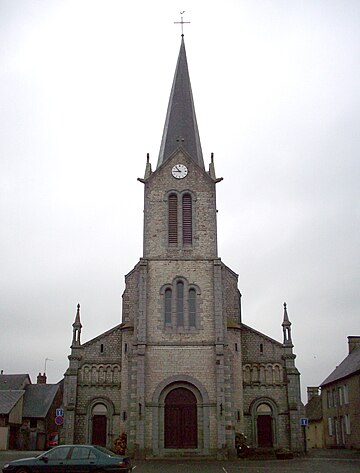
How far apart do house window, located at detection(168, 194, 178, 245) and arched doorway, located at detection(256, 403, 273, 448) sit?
12.7 meters

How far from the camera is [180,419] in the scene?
3397cm

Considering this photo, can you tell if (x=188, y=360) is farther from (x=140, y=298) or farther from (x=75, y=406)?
(x=75, y=406)

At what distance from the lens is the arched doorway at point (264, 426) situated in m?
38.3

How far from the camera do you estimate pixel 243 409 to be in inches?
1513

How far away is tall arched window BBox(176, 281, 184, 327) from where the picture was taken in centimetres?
3566

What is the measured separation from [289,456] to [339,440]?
17.9 m

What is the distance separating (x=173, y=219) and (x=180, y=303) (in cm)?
573

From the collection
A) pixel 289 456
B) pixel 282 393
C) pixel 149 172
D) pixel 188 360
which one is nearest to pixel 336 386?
pixel 282 393

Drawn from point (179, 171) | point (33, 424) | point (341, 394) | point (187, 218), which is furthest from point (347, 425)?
point (33, 424)

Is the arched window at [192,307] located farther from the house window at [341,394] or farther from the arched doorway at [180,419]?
the house window at [341,394]

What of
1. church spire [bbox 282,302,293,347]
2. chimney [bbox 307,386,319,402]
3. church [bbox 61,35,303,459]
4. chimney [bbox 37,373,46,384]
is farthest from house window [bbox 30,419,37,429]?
chimney [bbox 307,386,319,402]

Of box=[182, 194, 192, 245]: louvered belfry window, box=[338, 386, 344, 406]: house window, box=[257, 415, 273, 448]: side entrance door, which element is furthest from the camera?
box=[338, 386, 344, 406]: house window

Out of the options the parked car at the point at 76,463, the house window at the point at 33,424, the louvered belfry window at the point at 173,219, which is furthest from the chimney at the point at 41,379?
the parked car at the point at 76,463

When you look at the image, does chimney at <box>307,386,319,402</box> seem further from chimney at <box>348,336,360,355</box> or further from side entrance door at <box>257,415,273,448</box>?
side entrance door at <box>257,415,273,448</box>
